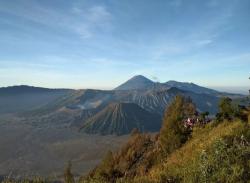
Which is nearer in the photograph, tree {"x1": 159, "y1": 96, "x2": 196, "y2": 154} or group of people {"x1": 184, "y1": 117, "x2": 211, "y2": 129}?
group of people {"x1": 184, "y1": 117, "x2": 211, "y2": 129}

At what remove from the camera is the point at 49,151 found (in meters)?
150

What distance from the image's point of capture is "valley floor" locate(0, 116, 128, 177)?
364 feet

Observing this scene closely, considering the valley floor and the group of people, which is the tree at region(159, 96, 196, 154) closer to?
the group of people

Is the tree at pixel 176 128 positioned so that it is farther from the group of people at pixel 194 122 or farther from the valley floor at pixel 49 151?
the valley floor at pixel 49 151

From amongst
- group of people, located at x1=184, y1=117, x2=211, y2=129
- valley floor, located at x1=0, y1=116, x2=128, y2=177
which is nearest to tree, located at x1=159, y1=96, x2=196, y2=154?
group of people, located at x1=184, y1=117, x2=211, y2=129

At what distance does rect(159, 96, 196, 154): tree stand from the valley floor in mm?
65519

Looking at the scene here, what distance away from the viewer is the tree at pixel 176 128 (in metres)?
28.1

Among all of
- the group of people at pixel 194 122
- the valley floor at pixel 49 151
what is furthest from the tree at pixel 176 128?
the valley floor at pixel 49 151

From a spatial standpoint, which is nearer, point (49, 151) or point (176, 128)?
point (176, 128)

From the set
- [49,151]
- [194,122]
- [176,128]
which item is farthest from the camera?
[49,151]

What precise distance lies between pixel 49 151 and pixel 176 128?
126 m

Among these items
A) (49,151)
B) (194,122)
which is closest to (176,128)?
(194,122)

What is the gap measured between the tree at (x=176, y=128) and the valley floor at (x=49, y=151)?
215ft

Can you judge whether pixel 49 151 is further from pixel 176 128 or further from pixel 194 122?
pixel 194 122
